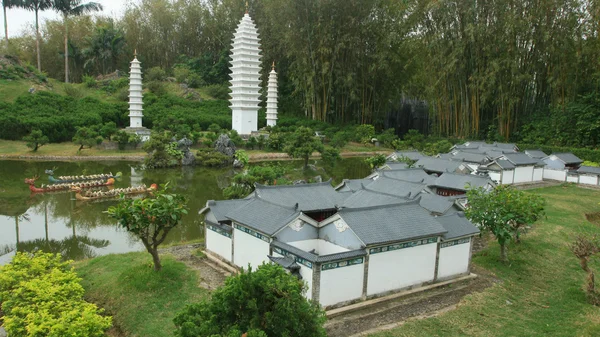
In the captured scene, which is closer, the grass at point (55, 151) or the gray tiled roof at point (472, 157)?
the gray tiled roof at point (472, 157)

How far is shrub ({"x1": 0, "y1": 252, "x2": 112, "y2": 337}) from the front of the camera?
806 cm

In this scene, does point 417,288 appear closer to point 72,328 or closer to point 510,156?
point 72,328

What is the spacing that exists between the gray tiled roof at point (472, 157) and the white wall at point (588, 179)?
20.4 feet

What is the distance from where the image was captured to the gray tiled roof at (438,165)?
25.4 m

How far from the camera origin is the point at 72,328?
7902 millimetres

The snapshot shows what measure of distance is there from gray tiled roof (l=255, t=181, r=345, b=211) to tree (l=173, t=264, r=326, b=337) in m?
6.35

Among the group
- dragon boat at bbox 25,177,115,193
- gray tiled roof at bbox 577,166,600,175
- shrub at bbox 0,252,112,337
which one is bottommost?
shrub at bbox 0,252,112,337

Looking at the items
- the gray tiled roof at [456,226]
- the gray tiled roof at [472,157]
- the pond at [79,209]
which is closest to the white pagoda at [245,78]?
the pond at [79,209]

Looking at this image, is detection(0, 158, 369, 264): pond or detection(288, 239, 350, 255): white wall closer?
detection(288, 239, 350, 255): white wall

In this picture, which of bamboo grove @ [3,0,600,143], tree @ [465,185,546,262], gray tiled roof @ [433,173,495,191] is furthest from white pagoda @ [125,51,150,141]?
tree @ [465,185,546,262]

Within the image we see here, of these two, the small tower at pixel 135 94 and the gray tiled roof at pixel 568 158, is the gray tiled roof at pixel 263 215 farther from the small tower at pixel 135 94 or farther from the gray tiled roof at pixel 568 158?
the small tower at pixel 135 94

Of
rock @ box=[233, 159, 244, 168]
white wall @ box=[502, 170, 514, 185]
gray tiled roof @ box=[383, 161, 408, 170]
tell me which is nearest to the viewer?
gray tiled roof @ box=[383, 161, 408, 170]

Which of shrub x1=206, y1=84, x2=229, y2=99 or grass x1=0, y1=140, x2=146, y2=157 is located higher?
shrub x1=206, y1=84, x2=229, y2=99

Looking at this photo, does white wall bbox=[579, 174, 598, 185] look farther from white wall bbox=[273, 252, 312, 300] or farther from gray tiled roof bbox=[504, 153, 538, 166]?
white wall bbox=[273, 252, 312, 300]
